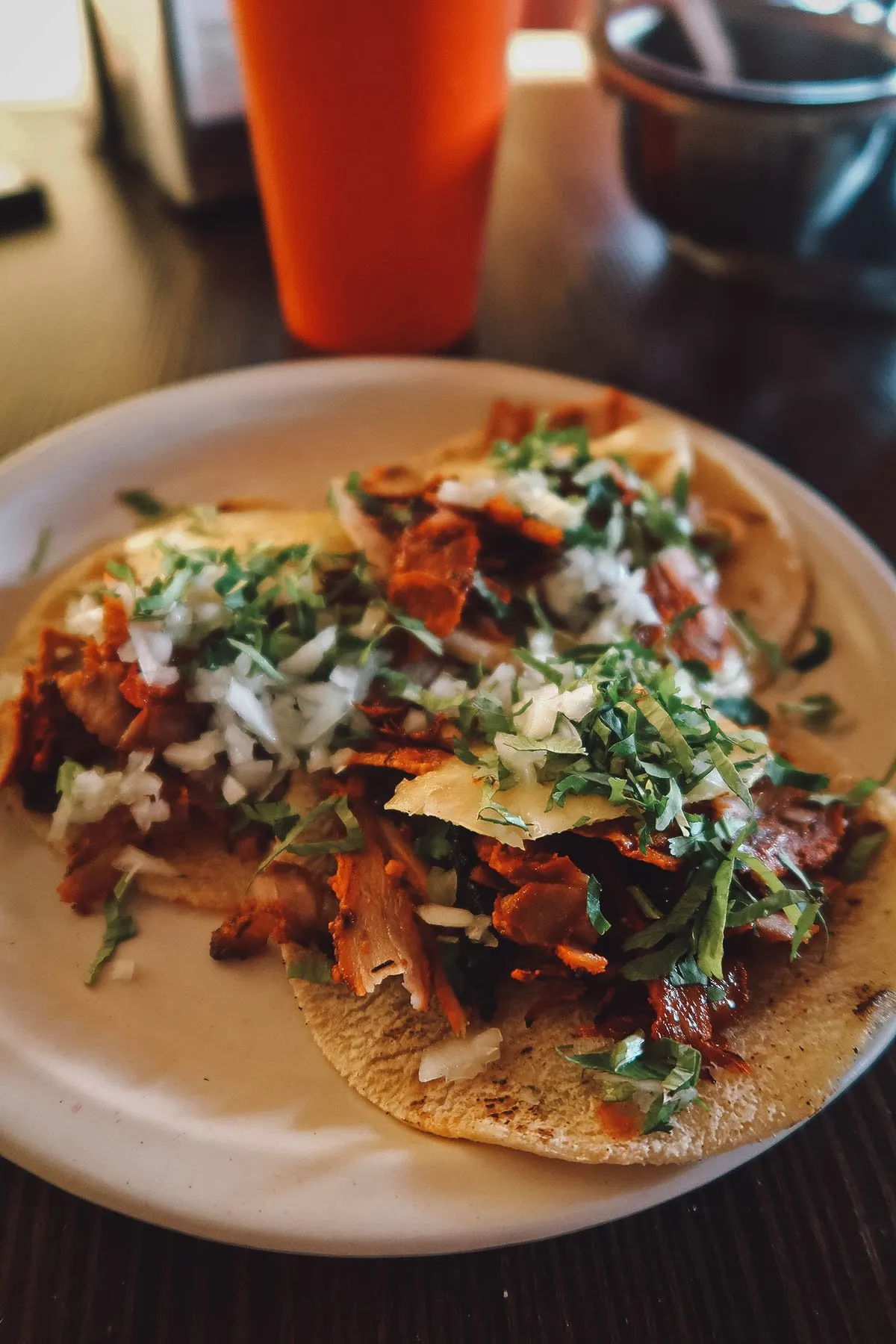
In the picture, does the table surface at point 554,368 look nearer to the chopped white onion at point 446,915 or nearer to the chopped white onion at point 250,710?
the chopped white onion at point 446,915

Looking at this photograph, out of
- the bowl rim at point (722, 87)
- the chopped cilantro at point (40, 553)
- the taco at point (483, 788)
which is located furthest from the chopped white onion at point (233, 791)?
the bowl rim at point (722, 87)

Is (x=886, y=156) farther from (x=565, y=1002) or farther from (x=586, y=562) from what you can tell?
(x=565, y=1002)

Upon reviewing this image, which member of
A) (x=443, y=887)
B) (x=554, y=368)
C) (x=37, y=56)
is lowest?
(x=443, y=887)

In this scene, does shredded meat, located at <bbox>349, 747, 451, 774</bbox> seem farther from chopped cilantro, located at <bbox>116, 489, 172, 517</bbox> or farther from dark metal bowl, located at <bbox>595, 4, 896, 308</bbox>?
dark metal bowl, located at <bbox>595, 4, 896, 308</bbox>

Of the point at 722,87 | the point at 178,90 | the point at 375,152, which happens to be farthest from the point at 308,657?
the point at 178,90

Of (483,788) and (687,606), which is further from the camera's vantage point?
(687,606)

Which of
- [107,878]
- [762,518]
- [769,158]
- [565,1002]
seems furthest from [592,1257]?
[769,158]

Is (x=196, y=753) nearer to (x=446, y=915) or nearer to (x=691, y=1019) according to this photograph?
(x=446, y=915)
